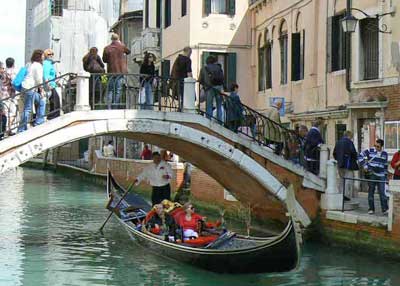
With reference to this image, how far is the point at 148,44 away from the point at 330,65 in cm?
836

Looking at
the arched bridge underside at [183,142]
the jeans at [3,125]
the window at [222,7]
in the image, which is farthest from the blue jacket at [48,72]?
the window at [222,7]

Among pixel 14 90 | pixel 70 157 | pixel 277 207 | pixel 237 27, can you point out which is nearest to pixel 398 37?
pixel 277 207

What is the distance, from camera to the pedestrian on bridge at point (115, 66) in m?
10.5

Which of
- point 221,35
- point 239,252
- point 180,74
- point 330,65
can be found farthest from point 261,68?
point 239,252

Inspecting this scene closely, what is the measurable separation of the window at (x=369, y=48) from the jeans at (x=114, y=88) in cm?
445

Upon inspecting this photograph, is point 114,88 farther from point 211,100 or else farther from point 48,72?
point 211,100

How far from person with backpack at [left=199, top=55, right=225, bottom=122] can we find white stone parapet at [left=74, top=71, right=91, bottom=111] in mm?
1685

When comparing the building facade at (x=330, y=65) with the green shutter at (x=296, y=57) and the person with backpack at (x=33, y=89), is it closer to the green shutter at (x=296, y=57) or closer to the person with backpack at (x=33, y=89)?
the green shutter at (x=296, y=57)

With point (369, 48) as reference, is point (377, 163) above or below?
below

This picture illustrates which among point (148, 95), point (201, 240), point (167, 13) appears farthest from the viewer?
point (167, 13)

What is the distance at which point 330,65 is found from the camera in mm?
14320

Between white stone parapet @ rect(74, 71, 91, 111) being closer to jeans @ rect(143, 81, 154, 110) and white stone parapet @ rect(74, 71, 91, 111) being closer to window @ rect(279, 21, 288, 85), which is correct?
jeans @ rect(143, 81, 154, 110)

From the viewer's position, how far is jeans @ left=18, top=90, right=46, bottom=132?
32.7ft

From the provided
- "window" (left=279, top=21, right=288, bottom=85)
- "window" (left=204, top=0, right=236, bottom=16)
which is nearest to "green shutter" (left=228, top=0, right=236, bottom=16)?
"window" (left=204, top=0, right=236, bottom=16)
